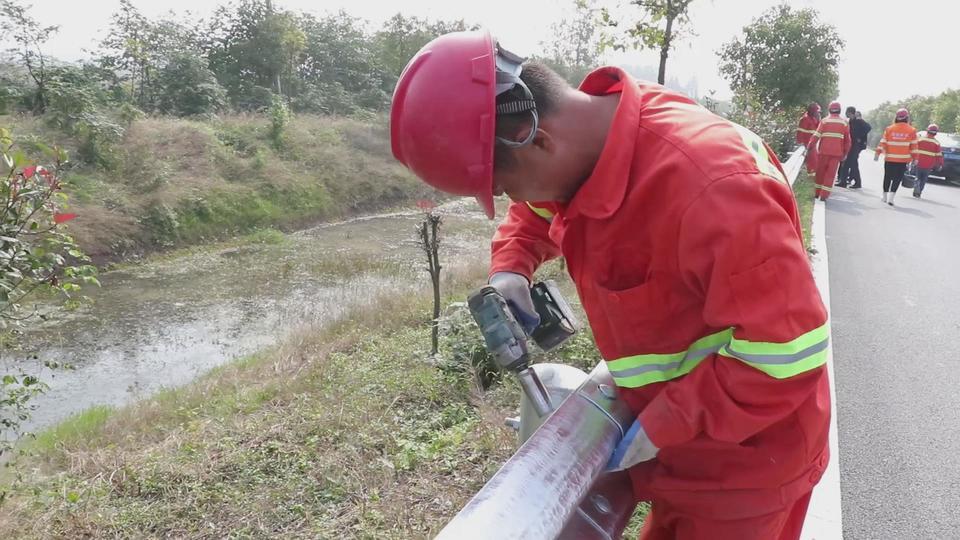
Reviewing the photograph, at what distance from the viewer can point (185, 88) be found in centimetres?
1838

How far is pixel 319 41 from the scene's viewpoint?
26.4 m

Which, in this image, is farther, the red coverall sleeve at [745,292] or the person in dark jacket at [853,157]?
the person in dark jacket at [853,157]

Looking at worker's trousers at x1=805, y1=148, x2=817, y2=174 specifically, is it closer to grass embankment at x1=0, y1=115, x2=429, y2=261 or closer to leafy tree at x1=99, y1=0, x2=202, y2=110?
grass embankment at x1=0, y1=115, x2=429, y2=261

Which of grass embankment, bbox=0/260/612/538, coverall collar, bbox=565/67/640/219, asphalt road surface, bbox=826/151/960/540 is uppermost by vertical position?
coverall collar, bbox=565/67/640/219

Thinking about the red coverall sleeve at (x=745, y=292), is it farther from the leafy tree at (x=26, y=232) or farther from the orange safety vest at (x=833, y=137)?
the orange safety vest at (x=833, y=137)

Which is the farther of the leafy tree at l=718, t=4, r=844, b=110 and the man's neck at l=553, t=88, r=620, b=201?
the leafy tree at l=718, t=4, r=844, b=110

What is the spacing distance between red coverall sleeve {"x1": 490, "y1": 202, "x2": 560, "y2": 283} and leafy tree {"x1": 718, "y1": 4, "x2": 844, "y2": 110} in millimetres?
17431

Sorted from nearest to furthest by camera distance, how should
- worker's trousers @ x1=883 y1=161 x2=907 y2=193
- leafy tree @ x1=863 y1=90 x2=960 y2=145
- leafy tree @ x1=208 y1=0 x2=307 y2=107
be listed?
worker's trousers @ x1=883 y1=161 x2=907 y2=193 → leafy tree @ x1=208 y1=0 x2=307 y2=107 → leafy tree @ x1=863 y1=90 x2=960 y2=145

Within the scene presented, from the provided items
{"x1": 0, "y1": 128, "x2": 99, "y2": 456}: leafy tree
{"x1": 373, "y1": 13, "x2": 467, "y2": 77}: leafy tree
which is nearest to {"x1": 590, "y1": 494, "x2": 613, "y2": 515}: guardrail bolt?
{"x1": 0, "y1": 128, "x2": 99, "y2": 456}: leafy tree

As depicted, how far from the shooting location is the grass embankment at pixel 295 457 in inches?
123

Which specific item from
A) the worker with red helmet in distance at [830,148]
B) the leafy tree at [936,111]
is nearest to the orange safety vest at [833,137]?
the worker with red helmet in distance at [830,148]

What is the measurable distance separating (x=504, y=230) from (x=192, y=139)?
15.8 metres

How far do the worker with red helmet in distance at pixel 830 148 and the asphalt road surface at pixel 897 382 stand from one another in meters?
2.77

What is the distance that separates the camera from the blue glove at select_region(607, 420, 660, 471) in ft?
4.85
